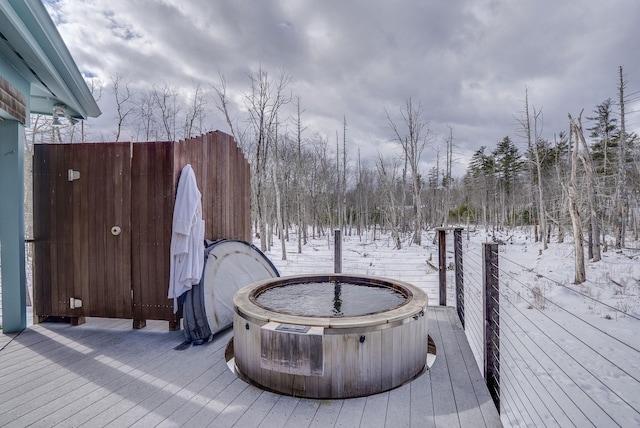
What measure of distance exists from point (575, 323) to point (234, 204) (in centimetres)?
662

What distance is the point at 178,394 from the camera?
2.21 metres

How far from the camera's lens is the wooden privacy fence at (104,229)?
3.43 metres

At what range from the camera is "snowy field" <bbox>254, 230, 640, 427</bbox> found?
3.09 metres

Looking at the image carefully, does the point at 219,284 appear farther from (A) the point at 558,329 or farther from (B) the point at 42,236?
(A) the point at 558,329

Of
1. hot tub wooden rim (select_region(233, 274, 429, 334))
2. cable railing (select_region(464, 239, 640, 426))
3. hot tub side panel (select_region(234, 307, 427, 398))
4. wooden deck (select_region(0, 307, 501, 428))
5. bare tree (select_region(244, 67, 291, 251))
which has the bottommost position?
cable railing (select_region(464, 239, 640, 426))

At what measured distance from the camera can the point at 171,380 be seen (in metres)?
2.40

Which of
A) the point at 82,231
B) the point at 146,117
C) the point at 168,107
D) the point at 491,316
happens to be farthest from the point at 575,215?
the point at 146,117

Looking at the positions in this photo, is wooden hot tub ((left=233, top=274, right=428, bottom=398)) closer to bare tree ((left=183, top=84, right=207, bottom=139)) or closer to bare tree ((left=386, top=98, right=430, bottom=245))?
bare tree ((left=386, top=98, right=430, bottom=245))

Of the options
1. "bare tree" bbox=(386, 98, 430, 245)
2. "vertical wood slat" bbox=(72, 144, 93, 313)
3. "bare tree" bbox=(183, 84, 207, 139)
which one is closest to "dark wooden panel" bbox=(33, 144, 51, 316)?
"vertical wood slat" bbox=(72, 144, 93, 313)

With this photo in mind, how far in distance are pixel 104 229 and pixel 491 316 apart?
3875 millimetres

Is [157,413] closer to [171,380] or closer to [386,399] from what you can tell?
[171,380]

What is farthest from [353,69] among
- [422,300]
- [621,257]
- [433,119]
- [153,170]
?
[621,257]

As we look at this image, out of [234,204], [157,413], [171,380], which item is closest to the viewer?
[157,413]

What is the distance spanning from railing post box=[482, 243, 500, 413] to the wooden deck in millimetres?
121
